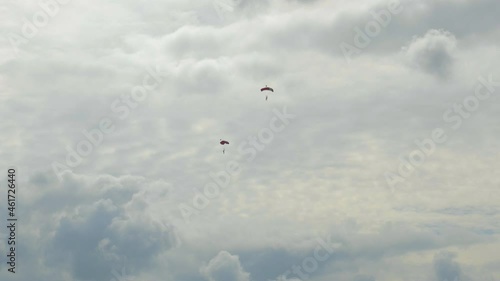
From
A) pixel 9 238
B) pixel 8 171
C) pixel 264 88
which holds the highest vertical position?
pixel 264 88

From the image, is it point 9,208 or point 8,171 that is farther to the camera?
point 8,171

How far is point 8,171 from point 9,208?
19092 mm

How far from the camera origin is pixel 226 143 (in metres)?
185

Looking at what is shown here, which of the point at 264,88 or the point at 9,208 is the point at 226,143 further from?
the point at 9,208

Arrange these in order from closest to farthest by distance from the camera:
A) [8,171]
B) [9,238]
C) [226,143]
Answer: [9,238] → [8,171] → [226,143]

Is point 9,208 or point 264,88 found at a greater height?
point 264,88

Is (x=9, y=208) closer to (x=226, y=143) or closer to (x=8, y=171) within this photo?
(x=8, y=171)

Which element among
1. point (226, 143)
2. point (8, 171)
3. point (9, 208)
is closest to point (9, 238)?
point (9, 208)

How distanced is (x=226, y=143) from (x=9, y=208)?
4381 inches

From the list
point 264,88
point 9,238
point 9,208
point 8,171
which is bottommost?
point 9,238

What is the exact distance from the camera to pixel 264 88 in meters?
185

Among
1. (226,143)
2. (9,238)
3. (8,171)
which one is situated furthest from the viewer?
(226,143)

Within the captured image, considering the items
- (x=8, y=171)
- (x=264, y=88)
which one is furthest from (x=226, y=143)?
(x=8, y=171)

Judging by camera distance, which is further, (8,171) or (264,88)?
(264,88)
